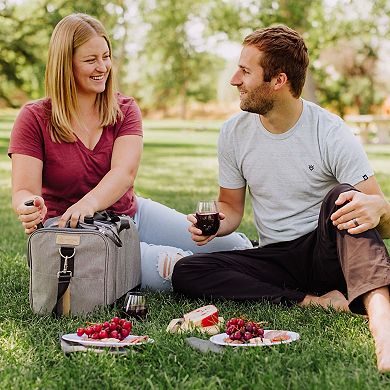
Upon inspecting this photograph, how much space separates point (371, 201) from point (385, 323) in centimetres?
56

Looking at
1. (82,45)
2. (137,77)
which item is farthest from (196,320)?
(137,77)

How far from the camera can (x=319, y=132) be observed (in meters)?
4.00

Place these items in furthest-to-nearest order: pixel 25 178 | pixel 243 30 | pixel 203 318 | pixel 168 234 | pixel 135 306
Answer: pixel 243 30
pixel 168 234
pixel 25 178
pixel 135 306
pixel 203 318

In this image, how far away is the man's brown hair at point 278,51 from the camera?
4.04 meters

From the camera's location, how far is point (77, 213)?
3912 mm

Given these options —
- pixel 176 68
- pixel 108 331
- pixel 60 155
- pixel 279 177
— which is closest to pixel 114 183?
pixel 60 155

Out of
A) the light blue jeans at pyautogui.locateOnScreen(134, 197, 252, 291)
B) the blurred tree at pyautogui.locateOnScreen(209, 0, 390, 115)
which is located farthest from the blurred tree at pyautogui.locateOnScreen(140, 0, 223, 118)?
the light blue jeans at pyautogui.locateOnScreen(134, 197, 252, 291)

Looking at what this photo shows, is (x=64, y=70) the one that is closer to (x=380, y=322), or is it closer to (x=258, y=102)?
(x=258, y=102)

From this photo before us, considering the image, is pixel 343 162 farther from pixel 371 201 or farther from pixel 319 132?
pixel 371 201

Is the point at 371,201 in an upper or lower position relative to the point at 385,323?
upper

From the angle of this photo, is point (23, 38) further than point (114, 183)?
Yes

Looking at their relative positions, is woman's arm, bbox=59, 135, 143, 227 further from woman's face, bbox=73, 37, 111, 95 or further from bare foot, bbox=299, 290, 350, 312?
bare foot, bbox=299, 290, 350, 312

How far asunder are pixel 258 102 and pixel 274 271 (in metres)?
0.88

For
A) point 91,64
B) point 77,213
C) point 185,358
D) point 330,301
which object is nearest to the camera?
point 185,358
